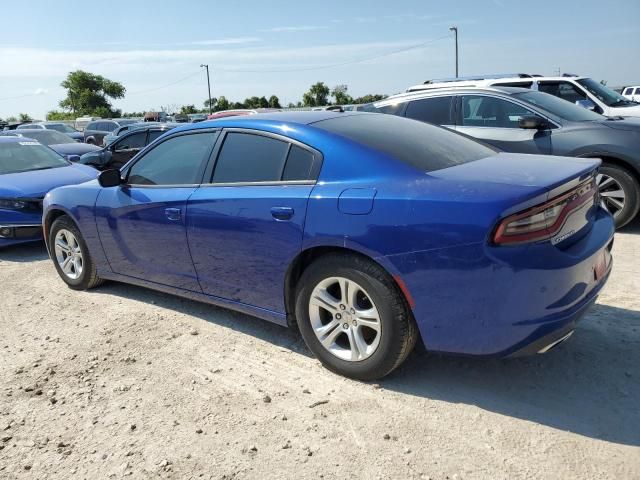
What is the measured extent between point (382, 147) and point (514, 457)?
1775 mm

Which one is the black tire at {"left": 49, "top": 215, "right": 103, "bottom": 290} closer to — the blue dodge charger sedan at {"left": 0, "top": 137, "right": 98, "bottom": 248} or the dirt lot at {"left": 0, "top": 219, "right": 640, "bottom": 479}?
the dirt lot at {"left": 0, "top": 219, "right": 640, "bottom": 479}

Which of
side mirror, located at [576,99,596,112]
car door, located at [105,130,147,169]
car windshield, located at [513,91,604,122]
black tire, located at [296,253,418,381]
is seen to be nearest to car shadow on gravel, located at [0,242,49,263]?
car door, located at [105,130,147,169]

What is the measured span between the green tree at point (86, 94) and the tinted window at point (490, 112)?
69.2 m

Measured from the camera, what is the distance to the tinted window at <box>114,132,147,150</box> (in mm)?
12086

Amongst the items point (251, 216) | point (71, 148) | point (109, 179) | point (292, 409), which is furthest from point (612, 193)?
point (71, 148)

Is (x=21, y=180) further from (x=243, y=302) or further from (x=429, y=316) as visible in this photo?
(x=429, y=316)

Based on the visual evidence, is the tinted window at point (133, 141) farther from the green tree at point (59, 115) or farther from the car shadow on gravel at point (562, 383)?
the green tree at point (59, 115)

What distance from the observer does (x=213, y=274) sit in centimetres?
385

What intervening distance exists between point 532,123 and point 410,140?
139 inches

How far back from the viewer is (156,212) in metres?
4.14

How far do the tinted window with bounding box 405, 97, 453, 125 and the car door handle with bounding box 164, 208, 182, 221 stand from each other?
4.51 meters

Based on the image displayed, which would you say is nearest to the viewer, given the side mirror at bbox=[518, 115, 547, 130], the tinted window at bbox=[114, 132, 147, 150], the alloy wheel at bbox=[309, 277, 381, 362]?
the alloy wheel at bbox=[309, 277, 381, 362]

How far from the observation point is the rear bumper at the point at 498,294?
2.61 metres

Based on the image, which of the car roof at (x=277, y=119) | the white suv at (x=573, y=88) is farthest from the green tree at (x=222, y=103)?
the car roof at (x=277, y=119)
